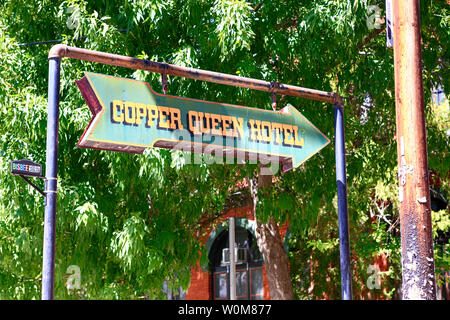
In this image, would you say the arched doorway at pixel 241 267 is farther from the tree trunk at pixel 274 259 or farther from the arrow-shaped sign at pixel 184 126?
the arrow-shaped sign at pixel 184 126

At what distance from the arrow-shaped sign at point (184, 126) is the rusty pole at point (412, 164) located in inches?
48.8

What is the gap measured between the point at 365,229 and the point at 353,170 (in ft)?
18.6

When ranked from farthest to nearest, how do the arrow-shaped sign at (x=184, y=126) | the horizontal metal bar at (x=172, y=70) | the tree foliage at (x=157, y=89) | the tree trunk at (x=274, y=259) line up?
the tree trunk at (x=274, y=259)
the tree foliage at (x=157, y=89)
the horizontal metal bar at (x=172, y=70)
the arrow-shaped sign at (x=184, y=126)

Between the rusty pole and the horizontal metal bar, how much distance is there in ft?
4.44

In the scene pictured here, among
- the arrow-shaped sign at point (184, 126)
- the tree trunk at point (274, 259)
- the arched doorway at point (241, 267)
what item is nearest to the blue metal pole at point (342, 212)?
the arrow-shaped sign at point (184, 126)

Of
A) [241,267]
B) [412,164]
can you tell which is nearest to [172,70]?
[412,164]

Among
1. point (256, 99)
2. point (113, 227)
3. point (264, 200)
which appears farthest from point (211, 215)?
point (256, 99)

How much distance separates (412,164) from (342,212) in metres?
1.29

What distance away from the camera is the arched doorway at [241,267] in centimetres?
2220

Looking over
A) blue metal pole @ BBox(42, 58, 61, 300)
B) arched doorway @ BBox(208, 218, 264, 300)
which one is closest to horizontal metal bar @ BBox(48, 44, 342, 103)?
blue metal pole @ BBox(42, 58, 61, 300)

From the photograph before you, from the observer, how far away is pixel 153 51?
451 inches

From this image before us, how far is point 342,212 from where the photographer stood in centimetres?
683

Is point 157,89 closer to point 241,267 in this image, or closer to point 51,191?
point 51,191

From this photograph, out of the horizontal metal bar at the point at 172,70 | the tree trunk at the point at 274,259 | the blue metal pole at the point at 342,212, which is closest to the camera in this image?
the horizontal metal bar at the point at 172,70
